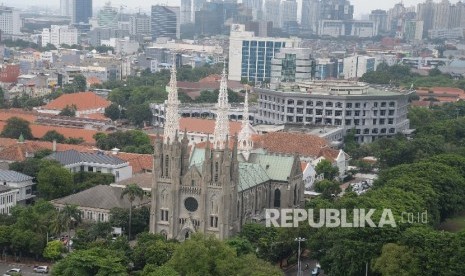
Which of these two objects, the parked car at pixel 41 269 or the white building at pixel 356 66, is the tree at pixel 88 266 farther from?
the white building at pixel 356 66

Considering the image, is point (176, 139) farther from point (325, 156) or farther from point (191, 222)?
point (325, 156)

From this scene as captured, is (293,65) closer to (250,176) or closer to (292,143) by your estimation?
(292,143)

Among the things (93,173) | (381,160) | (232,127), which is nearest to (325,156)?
(381,160)

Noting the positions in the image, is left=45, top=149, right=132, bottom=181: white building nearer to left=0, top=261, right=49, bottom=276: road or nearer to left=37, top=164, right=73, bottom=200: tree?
left=37, top=164, right=73, bottom=200: tree

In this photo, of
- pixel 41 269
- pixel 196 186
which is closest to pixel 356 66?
pixel 196 186

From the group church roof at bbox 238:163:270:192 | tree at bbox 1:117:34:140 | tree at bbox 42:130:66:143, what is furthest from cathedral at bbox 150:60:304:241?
tree at bbox 1:117:34:140
